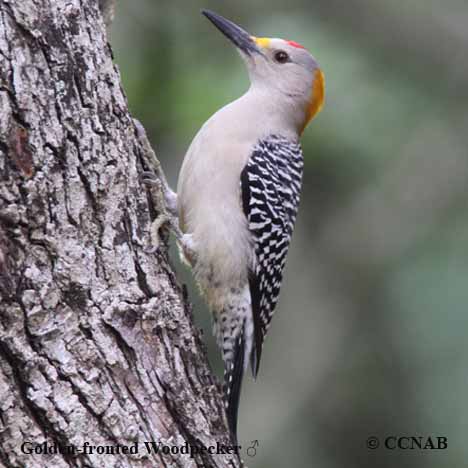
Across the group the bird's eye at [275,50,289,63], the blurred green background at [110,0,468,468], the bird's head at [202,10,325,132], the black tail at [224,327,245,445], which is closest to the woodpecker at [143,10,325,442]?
the black tail at [224,327,245,445]

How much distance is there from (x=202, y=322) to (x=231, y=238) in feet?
9.04

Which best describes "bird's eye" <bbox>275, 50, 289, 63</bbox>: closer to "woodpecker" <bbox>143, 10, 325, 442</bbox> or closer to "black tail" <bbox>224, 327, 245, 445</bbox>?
"woodpecker" <bbox>143, 10, 325, 442</bbox>

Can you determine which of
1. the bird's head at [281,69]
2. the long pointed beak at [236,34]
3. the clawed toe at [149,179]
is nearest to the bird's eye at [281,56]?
the bird's head at [281,69]

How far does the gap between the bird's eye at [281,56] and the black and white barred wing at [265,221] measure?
0.67 meters

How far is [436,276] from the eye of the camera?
6289mm

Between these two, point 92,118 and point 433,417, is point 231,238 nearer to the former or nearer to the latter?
point 92,118

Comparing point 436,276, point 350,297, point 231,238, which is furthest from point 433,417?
point 231,238

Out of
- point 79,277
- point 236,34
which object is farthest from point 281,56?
point 79,277

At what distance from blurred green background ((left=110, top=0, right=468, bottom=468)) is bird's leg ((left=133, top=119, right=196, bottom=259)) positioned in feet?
6.50

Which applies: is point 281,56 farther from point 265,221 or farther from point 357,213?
point 357,213

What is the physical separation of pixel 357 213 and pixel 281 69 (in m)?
2.64

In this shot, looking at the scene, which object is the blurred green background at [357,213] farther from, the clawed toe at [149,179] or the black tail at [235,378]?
the clawed toe at [149,179]

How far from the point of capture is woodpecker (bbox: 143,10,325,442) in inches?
160

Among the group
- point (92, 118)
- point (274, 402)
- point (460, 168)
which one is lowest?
point (274, 402)
